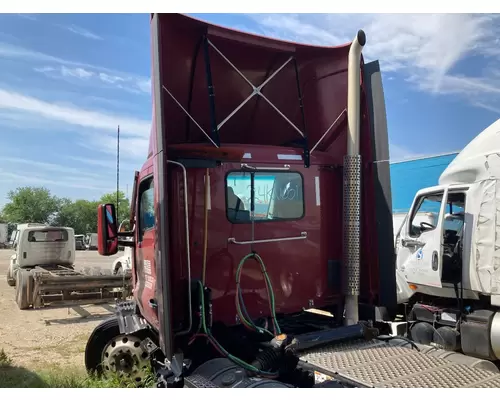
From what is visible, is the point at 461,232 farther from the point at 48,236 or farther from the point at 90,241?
the point at 90,241

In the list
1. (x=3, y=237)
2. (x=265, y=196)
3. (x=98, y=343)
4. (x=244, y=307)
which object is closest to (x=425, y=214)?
(x=265, y=196)

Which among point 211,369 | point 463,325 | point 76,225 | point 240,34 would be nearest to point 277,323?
point 211,369

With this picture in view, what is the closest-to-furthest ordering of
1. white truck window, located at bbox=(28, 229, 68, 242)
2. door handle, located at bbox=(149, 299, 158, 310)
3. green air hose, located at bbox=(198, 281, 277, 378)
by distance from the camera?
green air hose, located at bbox=(198, 281, 277, 378)
door handle, located at bbox=(149, 299, 158, 310)
white truck window, located at bbox=(28, 229, 68, 242)

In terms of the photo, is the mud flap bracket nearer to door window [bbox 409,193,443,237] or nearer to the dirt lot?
the dirt lot

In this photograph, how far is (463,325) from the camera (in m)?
6.17

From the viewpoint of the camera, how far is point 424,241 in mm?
6793

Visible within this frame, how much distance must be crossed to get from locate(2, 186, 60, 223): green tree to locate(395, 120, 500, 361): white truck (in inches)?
2017

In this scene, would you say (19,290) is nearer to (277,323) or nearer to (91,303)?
(91,303)

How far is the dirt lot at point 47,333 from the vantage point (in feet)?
22.2

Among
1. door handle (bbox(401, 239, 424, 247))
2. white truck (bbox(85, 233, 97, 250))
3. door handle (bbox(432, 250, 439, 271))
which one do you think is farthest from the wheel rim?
white truck (bbox(85, 233, 97, 250))

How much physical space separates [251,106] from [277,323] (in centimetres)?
225

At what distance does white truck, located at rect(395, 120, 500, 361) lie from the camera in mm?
5848

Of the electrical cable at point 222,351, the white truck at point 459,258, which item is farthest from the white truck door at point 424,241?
the electrical cable at point 222,351

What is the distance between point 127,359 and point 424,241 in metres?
4.58
